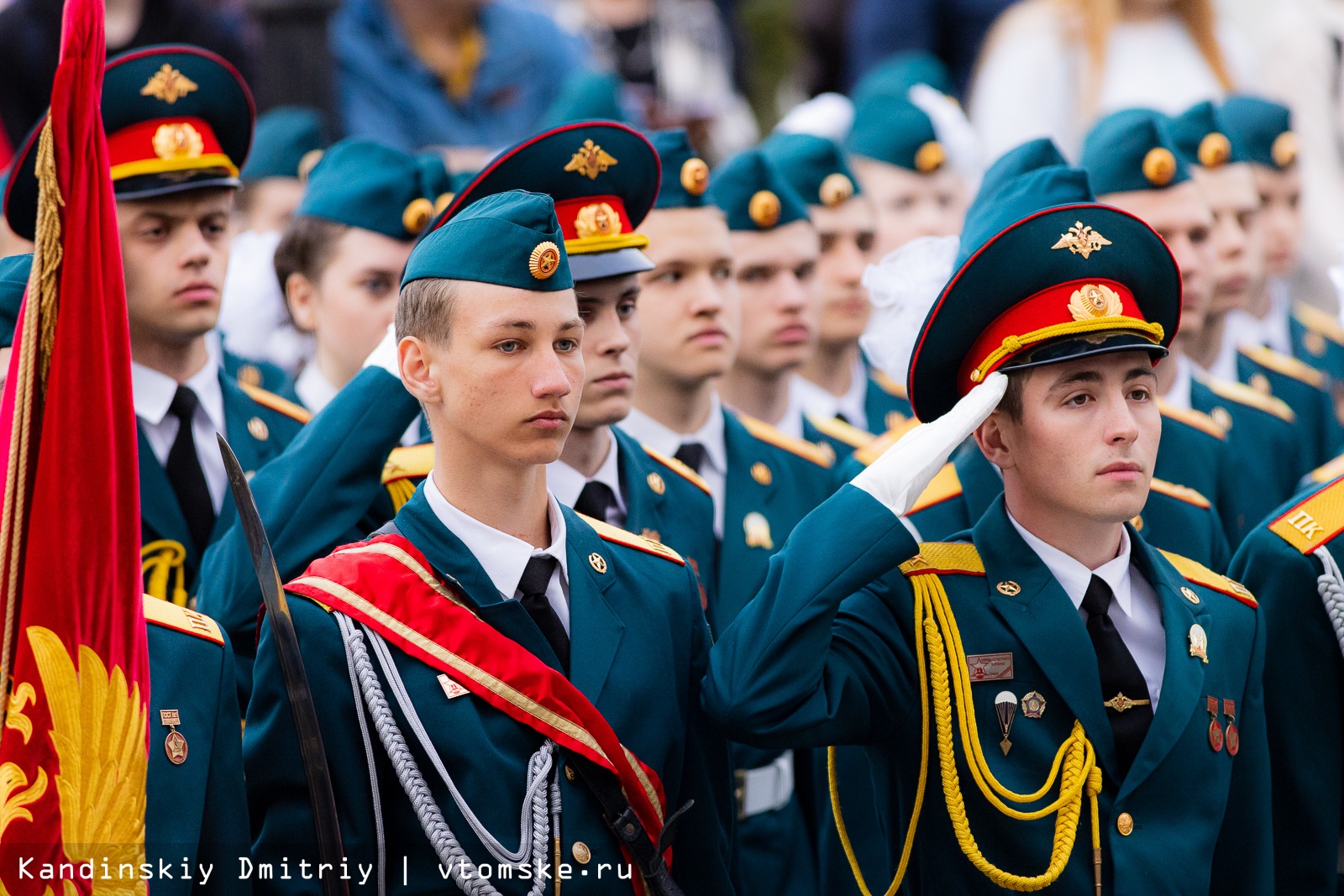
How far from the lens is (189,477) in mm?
4852

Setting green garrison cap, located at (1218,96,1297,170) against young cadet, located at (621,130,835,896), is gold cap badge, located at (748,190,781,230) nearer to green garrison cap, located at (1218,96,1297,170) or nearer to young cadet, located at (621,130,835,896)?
young cadet, located at (621,130,835,896)

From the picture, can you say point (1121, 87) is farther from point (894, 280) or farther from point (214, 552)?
point (214, 552)

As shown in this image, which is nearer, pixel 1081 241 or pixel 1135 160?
pixel 1081 241

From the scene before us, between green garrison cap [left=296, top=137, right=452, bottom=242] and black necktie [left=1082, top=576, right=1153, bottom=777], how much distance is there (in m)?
2.68

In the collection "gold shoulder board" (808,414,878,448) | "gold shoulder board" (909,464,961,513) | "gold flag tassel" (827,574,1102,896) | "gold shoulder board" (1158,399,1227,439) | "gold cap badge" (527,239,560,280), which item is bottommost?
"gold flag tassel" (827,574,1102,896)

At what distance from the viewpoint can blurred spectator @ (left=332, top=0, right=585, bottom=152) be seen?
960 cm

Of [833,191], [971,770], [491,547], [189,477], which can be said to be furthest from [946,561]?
[833,191]

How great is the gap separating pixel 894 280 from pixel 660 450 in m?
1.06

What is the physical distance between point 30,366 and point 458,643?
94 cm

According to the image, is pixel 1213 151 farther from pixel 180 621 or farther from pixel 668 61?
pixel 668 61

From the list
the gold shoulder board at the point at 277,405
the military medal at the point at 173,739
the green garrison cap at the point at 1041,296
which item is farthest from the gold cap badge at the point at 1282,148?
the military medal at the point at 173,739

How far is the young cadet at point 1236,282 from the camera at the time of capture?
718 cm

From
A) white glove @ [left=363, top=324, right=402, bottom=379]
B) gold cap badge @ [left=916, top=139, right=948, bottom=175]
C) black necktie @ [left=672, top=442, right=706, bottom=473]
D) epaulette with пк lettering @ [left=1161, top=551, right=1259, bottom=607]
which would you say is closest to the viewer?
epaulette with пк lettering @ [left=1161, top=551, right=1259, bottom=607]

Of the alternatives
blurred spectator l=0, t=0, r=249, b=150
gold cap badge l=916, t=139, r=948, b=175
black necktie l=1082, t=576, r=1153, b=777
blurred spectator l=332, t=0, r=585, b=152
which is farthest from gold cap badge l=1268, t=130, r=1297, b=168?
blurred spectator l=0, t=0, r=249, b=150
